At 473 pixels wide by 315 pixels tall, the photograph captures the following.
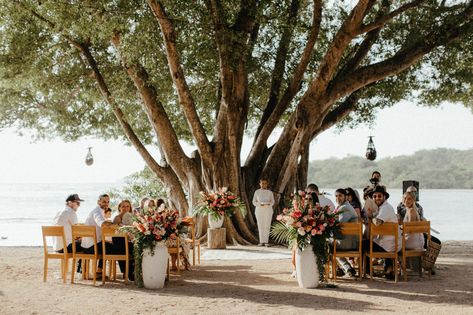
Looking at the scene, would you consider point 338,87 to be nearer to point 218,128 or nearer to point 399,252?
point 218,128

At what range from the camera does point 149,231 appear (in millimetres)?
9461

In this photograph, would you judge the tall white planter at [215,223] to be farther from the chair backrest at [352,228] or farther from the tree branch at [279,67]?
the chair backrest at [352,228]

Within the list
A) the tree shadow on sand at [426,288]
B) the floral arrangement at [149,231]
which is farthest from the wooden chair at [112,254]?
the tree shadow on sand at [426,288]

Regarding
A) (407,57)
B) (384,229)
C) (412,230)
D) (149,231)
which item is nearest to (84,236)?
(149,231)

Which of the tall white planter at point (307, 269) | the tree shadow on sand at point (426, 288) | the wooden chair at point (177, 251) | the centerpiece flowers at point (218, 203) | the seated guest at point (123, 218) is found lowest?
the tree shadow on sand at point (426, 288)

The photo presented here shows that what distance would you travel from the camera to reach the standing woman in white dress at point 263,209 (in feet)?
53.1

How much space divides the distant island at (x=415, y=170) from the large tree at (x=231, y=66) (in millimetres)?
54369

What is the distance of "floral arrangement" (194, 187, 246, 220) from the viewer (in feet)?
48.2

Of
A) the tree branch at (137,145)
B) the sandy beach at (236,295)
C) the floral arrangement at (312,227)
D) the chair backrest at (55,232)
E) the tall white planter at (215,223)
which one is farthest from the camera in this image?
the tree branch at (137,145)

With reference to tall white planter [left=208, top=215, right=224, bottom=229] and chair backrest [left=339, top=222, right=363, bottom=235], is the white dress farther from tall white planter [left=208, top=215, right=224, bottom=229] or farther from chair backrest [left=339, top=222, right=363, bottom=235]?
chair backrest [left=339, top=222, right=363, bottom=235]

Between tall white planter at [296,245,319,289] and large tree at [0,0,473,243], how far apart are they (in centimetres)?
640

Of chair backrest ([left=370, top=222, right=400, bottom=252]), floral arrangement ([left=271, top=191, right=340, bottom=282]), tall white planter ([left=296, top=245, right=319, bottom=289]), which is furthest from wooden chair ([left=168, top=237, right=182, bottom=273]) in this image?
chair backrest ([left=370, top=222, right=400, bottom=252])

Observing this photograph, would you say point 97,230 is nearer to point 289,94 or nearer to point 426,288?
point 426,288

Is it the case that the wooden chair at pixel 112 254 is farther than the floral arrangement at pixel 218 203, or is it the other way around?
the floral arrangement at pixel 218 203
